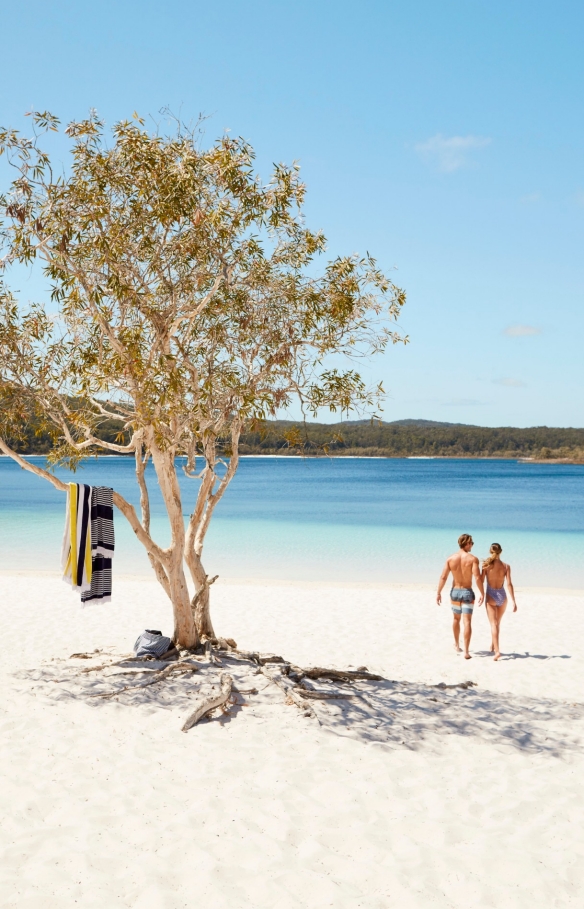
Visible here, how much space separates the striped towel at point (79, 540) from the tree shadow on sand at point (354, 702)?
113 centimetres

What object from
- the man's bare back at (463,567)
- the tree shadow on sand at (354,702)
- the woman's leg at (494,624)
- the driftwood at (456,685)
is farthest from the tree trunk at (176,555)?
the woman's leg at (494,624)

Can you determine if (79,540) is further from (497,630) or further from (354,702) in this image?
(497,630)

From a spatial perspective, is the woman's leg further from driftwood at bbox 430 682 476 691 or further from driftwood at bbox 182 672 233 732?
driftwood at bbox 182 672 233 732

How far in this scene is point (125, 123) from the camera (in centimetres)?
646

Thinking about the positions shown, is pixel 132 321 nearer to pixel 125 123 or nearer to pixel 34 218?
pixel 34 218

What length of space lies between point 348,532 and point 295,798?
2386 centimetres

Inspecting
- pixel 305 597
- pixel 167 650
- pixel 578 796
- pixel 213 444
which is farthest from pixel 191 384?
pixel 305 597

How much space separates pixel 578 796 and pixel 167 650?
4482mm

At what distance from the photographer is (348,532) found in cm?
2866

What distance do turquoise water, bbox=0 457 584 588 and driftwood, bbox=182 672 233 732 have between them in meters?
11.3

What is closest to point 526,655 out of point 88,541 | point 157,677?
point 157,677

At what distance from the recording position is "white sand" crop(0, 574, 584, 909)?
390 centimetres

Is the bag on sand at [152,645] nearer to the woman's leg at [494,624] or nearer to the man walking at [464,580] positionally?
the man walking at [464,580]

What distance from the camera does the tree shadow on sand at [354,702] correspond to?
6.27 m
